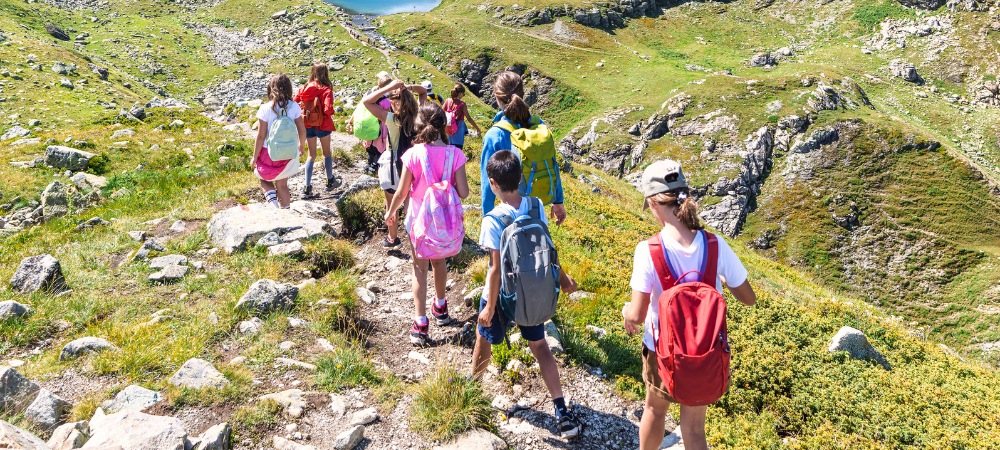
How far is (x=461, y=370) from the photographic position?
252 inches

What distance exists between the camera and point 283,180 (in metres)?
10.3

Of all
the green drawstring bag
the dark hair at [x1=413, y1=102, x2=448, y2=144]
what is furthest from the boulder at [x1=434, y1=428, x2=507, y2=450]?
the green drawstring bag

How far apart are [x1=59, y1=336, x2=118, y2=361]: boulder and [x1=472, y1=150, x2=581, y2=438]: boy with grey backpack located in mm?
4735

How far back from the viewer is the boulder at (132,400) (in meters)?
5.13

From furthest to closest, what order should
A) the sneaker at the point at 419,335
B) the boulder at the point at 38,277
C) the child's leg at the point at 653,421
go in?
the boulder at the point at 38,277 < the sneaker at the point at 419,335 < the child's leg at the point at 653,421

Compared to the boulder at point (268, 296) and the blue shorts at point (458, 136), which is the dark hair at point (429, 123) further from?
the blue shorts at point (458, 136)

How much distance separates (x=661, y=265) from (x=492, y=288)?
1.68m

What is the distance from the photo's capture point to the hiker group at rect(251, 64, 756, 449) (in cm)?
381

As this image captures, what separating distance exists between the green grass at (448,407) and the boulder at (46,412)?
3.40 m

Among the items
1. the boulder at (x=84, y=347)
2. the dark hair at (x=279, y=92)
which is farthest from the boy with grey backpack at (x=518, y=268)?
the dark hair at (x=279, y=92)

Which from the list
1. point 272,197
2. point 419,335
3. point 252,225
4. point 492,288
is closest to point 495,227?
point 492,288

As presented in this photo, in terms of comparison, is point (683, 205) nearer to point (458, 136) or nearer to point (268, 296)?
point (268, 296)

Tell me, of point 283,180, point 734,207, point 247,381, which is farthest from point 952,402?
point 734,207

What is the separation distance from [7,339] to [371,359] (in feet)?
14.9
